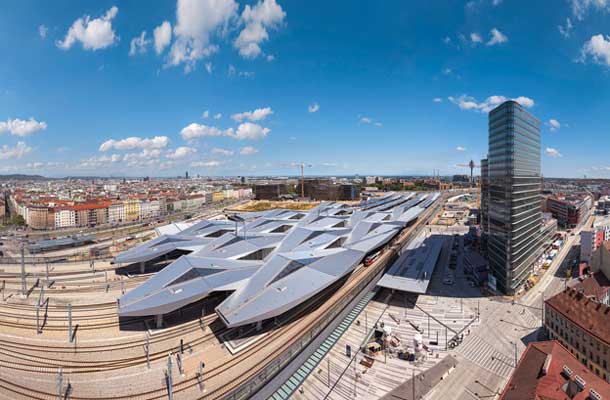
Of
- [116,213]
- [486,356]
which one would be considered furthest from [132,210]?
[486,356]

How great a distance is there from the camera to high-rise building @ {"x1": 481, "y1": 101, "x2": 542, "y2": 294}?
40.9 metres

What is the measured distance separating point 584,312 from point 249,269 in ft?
118

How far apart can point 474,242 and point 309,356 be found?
58.9 m

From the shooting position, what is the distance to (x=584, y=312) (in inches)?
1173

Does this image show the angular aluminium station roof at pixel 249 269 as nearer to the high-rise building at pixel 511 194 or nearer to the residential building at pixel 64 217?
the high-rise building at pixel 511 194

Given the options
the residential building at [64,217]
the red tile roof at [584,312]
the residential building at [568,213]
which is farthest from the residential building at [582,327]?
the residential building at [64,217]

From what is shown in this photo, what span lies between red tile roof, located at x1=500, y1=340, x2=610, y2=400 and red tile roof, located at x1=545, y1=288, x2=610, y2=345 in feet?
26.3

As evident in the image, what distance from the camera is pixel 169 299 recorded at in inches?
1180

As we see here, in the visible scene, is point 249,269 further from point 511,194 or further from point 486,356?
point 511,194

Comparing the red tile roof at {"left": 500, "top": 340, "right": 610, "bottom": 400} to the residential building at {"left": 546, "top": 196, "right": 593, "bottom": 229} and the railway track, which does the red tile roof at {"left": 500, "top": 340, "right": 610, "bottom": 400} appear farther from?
the residential building at {"left": 546, "top": 196, "right": 593, "bottom": 229}

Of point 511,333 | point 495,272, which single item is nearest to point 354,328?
point 511,333

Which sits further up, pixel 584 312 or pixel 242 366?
pixel 584 312

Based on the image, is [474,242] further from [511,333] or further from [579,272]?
[511,333]

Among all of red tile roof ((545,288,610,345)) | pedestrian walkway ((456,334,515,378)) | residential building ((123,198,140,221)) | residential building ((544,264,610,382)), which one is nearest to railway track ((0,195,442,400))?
pedestrian walkway ((456,334,515,378))
